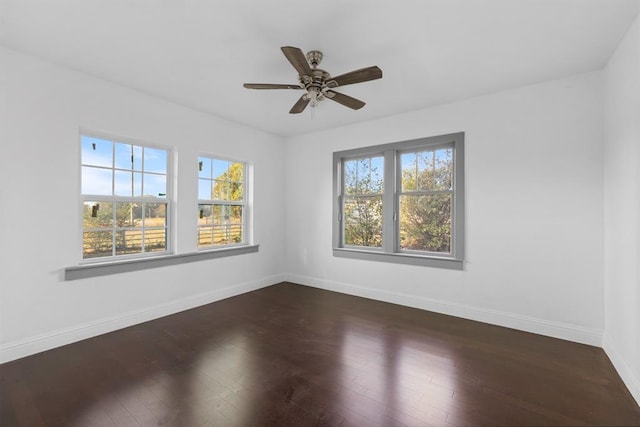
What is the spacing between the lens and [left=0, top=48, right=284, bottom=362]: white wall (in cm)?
255

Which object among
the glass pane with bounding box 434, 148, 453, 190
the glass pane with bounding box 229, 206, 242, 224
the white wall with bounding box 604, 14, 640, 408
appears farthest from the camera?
the glass pane with bounding box 229, 206, 242, 224

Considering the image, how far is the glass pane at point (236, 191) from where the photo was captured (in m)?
4.62

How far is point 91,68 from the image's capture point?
113 inches

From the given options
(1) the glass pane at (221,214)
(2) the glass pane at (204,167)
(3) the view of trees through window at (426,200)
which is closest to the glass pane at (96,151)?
(2) the glass pane at (204,167)

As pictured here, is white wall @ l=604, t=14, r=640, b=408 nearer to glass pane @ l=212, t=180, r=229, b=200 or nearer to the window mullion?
the window mullion

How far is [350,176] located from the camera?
480 centimetres

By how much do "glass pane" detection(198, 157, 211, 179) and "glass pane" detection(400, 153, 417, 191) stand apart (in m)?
2.86

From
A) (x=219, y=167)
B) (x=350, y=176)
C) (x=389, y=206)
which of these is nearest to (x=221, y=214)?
(x=219, y=167)

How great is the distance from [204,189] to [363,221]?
8.13 ft

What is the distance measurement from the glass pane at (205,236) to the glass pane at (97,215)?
109 cm

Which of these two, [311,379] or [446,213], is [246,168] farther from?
[311,379]

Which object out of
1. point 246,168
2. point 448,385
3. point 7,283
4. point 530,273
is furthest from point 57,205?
point 530,273

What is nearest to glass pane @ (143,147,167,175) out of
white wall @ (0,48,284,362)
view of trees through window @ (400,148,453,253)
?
white wall @ (0,48,284,362)

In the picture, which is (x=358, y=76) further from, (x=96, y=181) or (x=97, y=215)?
(x=97, y=215)
